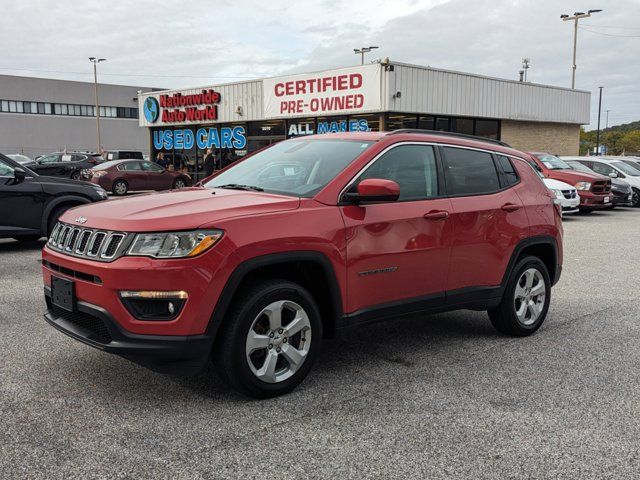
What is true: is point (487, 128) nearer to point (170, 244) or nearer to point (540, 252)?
point (540, 252)

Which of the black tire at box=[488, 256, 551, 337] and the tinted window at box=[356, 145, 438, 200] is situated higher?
the tinted window at box=[356, 145, 438, 200]

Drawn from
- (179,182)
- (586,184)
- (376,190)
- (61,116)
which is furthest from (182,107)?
(61,116)

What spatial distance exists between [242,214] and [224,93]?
87.0 ft

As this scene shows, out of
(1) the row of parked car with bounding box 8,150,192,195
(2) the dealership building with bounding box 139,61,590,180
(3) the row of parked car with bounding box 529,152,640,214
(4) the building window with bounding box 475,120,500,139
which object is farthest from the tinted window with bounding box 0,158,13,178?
(4) the building window with bounding box 475,120,500,139

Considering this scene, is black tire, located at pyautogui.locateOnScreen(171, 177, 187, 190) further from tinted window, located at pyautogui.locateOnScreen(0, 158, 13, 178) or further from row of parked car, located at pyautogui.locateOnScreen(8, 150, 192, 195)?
tinted window, located at pyautogui.locateOnScreen(0, 158, 13, 178)

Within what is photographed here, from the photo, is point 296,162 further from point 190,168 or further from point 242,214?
point 190,168

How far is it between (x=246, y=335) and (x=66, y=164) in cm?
2987

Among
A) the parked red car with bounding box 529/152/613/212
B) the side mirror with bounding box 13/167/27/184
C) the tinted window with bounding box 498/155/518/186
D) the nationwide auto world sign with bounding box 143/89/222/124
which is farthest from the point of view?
the nationwide auto world sign with bounding box 143/89/222/124

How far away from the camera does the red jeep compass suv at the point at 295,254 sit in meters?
3.58

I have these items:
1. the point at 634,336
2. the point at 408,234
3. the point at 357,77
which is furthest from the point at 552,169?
the point at 408,234

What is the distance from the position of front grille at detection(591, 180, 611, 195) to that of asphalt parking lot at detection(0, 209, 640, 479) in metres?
13.3

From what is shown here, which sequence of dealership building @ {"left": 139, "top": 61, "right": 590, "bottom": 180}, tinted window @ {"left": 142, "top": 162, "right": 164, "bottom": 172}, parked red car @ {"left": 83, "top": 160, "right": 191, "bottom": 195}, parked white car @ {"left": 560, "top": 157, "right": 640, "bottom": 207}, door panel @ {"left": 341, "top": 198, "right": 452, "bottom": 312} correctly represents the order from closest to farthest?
1. door panel @ {"left": 341, "top": 198, "right": 452, "bottom": 312}
2. parked white car @ {"left": 560, "top": 157, "right": 640, "bottom": 207}
3. dealership building @ {"left": 139, "top": 61, "right": 590, "bottom": 180}
4. parked red car @ {"left": 83, "top": 160, "right": 191, "bottom": 195}
5. tinted window @ {"left": 142, "top": 162, "right": 164, "bottom": 172}

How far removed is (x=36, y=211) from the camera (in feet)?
32.2

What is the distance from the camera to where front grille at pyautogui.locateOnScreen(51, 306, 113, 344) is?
12.1ft
